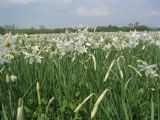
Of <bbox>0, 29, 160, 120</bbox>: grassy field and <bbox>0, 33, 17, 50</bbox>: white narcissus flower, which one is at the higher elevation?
<bbox>0, 33, 17, 50</bbox>: white narcissus flower

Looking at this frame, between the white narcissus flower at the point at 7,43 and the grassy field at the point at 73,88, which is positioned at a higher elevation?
the white narcissus flower at the point at 7,43

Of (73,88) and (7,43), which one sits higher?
(7,43)

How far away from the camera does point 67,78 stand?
3.75 metres

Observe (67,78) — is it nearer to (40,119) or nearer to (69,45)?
(69,45)

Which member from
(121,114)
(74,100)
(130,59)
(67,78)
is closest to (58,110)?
(74,100)

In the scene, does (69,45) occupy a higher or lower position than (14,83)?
higher

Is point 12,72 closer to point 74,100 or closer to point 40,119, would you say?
point 74,100

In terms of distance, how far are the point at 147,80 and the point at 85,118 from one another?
25.2 inches

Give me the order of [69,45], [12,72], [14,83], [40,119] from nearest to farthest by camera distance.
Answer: [40,119], [14,83], [12,72], [69,45]

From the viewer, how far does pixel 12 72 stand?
3844mm

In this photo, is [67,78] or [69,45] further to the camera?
[69,45]

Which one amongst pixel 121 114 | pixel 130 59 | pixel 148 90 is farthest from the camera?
pixel 130 59

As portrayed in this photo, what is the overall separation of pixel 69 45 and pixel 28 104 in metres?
0.97

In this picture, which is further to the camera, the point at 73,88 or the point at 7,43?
the point at 73,88
